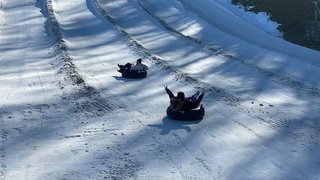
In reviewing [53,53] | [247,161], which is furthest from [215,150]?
[53,53]

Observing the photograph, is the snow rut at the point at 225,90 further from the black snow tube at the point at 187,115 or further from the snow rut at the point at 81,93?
the snow rut at the point at 81,93

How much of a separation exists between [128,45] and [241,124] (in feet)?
23.9

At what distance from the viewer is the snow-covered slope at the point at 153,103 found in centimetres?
650

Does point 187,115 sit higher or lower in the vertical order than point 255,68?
higher

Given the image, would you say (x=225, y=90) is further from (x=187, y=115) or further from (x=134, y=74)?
(x=187, y=115)

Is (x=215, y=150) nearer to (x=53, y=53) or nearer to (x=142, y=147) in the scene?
(x=142, y=147)

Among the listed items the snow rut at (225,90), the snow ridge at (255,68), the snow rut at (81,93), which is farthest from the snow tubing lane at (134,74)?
the snow ridge at (255,68)

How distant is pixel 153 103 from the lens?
30.2 feet

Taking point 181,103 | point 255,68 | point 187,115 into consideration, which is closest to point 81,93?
point 181,103

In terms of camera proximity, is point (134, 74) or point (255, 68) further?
point (255, 68)

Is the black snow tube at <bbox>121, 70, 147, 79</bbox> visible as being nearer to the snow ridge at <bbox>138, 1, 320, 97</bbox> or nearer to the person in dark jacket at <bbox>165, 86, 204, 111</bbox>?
the snow ridge at <bbox>138, 1, 320, 97</bbox>

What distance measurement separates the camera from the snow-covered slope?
6.50 meters

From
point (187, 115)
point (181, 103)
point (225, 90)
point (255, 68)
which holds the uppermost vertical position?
point (181, 103)

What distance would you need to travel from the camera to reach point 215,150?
6973 mm
